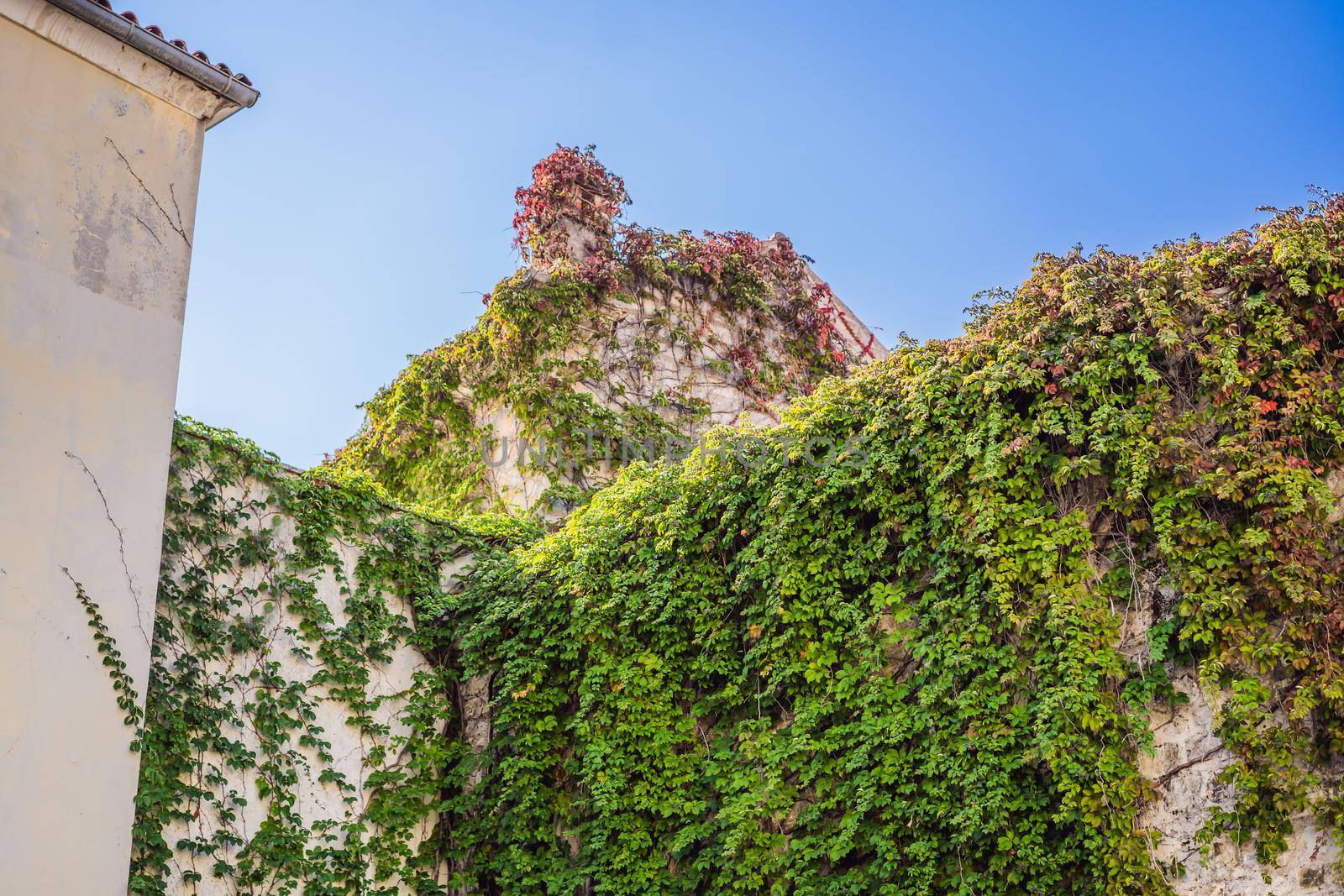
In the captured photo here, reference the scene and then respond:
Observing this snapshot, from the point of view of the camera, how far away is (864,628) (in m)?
8.47

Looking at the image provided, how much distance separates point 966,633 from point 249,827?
5.31 m

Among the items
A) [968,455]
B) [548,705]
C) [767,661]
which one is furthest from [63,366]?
[968,455]

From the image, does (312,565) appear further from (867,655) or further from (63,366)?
(867,655)

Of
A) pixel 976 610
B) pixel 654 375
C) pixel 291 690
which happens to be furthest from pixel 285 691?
pixel 654 375

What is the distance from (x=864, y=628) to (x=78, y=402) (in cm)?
537

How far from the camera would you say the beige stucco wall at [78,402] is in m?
7.40

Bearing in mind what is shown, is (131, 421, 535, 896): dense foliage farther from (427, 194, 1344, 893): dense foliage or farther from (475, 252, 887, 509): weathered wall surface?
(475, 252, 887, 509): weathered wall surface

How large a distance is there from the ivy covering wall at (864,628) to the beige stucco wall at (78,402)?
85 centimetres

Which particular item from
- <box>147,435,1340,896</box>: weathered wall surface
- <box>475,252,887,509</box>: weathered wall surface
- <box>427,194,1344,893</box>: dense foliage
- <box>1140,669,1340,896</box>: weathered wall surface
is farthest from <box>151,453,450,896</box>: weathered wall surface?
<box>1140,669,1340,896</box>: weathered wall surface

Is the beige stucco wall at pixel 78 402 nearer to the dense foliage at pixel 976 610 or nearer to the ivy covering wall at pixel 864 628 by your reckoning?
the ivy covering wall at pixel 864 628

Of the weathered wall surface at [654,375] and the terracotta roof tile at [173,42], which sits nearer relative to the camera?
the terracotta roof tile at [173,42]

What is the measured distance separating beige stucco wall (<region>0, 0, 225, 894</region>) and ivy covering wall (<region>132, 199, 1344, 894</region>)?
0.85m

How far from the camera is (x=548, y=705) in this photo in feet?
33.2

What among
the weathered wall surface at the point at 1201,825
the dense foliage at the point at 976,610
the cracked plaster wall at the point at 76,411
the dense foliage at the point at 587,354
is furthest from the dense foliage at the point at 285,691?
the weathered wall surface at the point at 1201,825
